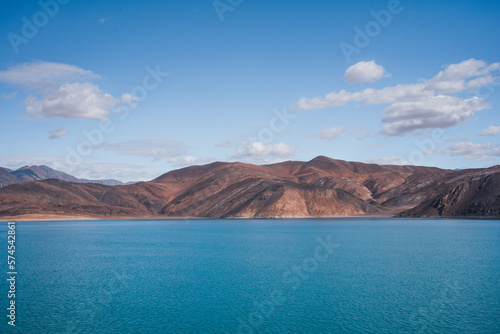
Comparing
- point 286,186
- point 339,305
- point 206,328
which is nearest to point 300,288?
point 339,305

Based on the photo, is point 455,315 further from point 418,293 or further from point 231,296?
point 231,296

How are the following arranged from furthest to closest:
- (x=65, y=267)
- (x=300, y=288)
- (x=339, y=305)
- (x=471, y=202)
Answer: (x=471, y=202) < (x=65, y=267) < (x=300, y=288) < (x=339, y=305)

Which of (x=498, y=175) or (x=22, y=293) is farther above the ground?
(x=498, y=175)

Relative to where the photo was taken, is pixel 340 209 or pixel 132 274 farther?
pixel 340 209

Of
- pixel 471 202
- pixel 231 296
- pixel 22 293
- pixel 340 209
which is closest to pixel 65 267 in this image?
pixel 22 293

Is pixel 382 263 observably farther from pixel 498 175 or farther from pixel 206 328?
pixel 498 175

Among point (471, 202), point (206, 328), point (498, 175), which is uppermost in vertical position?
point (498, 175)

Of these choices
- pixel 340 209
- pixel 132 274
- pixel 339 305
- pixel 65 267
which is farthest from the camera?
pixel 340 209
